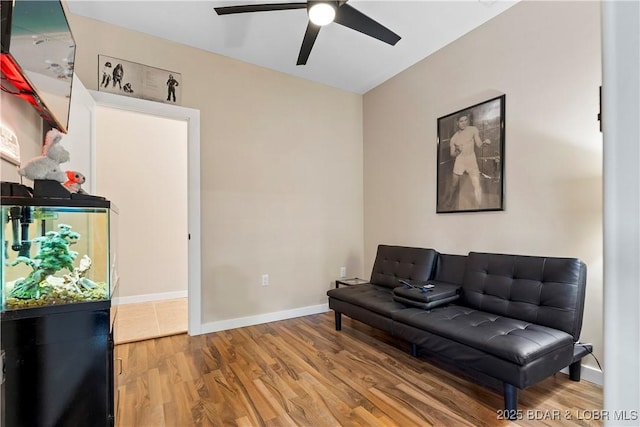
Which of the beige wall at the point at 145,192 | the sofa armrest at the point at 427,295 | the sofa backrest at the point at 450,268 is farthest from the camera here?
the beige wall at the point at 145,192

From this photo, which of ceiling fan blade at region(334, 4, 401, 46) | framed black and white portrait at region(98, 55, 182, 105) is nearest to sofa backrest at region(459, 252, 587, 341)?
ceiling fan blade at region(334, 4, 401, 46)

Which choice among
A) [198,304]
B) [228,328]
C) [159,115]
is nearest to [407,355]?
[228,328]

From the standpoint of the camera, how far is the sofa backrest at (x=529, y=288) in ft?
6.47

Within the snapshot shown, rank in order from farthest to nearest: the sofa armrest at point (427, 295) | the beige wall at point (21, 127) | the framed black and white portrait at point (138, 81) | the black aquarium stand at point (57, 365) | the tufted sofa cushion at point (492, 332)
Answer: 1. the framed black and white portrait at point (138, 81)
2. the sofa armrest at point (427, 295)
3. the tufted sofa cushion at point (492, 332)
4. the beige wall at point (21, 127)
5. the black aquarium stand at point (57, 365)

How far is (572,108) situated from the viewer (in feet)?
7.10

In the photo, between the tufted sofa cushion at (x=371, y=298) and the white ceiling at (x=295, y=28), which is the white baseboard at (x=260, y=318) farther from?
→ the white ceiling at (x=295, y=28)

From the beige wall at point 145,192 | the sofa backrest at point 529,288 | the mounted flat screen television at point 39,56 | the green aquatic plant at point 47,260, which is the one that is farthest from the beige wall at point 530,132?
the beige wall at point 145,192

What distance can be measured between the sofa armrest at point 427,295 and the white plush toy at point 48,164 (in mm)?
2310

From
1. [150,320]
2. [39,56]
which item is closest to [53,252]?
[39,56]

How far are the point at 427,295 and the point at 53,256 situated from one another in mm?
2286

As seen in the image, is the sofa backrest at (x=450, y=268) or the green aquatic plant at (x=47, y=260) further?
the sofa backrest at (x=450, y=268)

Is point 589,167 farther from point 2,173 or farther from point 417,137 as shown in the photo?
point 2,173

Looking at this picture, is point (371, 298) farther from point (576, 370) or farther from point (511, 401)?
point (576, 370)

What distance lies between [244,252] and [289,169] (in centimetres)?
109
